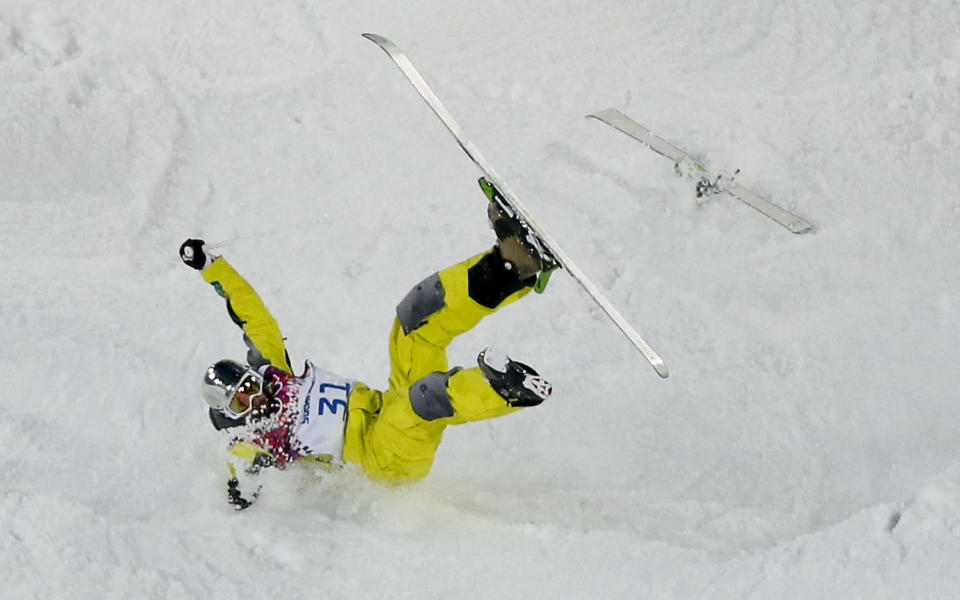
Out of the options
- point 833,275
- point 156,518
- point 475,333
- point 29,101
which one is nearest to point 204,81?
point 29,101

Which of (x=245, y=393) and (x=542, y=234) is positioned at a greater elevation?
→ (x=542, y=234)

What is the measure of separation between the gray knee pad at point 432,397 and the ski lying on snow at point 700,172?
7.72 feet

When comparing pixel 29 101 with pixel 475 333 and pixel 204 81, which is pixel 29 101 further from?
pixel 475 333

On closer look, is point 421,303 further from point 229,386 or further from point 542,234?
point 229,386

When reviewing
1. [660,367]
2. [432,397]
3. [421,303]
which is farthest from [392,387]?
[660,367]

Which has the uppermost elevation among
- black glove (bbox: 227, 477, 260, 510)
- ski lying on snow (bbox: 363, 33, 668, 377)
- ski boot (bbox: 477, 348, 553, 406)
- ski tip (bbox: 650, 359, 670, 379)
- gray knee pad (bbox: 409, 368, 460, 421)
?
ski lying on snow (bbox: 363, 33, 668, 377)

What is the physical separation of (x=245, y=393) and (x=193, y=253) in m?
0.61

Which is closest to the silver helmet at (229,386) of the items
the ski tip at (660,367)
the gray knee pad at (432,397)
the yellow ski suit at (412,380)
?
the yellow ski suit at (412,380)

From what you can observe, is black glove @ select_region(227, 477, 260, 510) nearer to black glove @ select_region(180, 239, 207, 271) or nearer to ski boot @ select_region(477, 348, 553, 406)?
black glove @ select_region(180, 239, 207, 271)

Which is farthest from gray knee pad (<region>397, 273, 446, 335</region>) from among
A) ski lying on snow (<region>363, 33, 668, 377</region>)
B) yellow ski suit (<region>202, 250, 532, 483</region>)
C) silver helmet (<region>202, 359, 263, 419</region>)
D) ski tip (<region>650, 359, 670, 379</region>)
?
ski tip (<region>650, 359, 670, 379</region>)

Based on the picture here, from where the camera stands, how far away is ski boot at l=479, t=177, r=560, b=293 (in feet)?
11.3

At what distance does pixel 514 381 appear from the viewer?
321cm

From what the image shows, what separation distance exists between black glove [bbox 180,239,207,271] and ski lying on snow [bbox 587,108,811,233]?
2663mm

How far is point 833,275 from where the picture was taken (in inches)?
194
